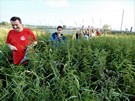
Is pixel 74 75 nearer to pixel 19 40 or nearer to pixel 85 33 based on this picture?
pixel 19 40

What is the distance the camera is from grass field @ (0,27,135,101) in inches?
140

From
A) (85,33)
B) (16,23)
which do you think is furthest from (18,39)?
(85,33)

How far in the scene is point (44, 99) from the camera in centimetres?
344

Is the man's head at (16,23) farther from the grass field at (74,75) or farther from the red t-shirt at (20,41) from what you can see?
the grass field at (74,75)

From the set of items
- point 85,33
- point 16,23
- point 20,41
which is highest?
point 16,23

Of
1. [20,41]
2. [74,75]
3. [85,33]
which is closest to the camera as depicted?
[74,75]

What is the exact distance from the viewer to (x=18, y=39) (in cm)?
562

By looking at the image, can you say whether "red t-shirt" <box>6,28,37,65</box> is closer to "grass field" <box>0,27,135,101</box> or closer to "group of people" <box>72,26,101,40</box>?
"grass field" <box>0,27,135,101</box>

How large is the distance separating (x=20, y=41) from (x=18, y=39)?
0.06 m

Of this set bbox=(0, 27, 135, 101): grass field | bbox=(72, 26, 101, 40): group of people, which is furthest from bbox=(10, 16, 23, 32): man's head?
bbox=(72, 26, 101, 40): group of people

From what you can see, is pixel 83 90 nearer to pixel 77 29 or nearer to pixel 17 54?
pixel 17 54

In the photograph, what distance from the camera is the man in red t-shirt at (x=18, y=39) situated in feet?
17.6

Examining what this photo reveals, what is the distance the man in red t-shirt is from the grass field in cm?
25

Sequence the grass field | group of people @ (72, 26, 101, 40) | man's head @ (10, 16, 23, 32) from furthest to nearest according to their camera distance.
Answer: group of people @ (72, 26, 101, 40) → man's head @ (10, 16, 23, 32) → the grass field
